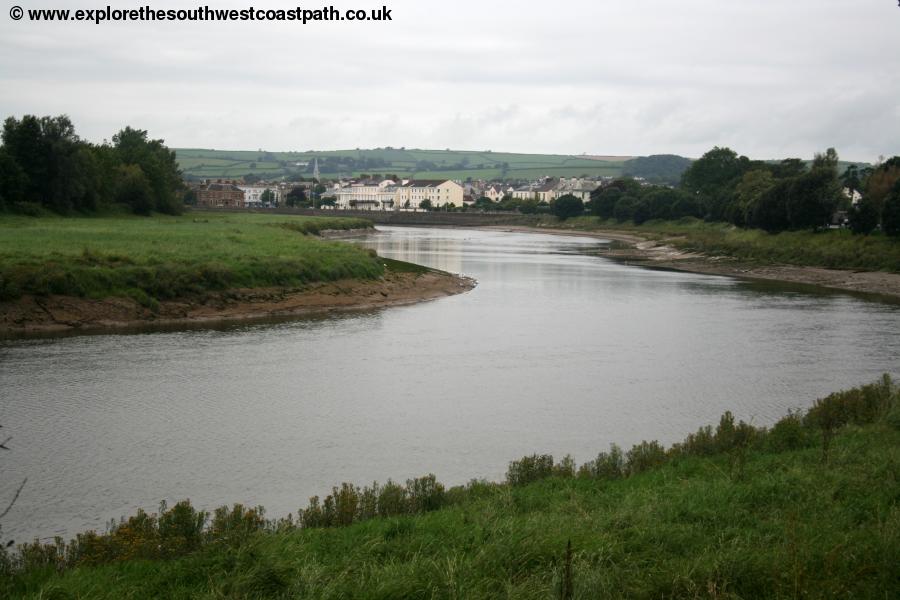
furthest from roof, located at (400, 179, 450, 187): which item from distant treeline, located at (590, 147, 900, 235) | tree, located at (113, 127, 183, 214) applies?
tree, located at (113, 127, 183, 214)

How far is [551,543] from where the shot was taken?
8234 millimetres

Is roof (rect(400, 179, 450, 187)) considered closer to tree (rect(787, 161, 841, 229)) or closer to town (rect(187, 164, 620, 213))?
town (rect(187, 164, 620, 213))

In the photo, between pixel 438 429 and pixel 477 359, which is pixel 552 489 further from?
pixel 477 359

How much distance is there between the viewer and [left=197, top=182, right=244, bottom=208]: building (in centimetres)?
16062

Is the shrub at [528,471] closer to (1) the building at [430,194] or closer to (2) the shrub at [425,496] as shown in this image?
(2) the shrub at [425,496]

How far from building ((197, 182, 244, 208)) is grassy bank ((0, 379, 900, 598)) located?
504 ft

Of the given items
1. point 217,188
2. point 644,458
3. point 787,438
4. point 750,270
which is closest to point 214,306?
point 644,458

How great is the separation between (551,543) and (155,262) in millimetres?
27956

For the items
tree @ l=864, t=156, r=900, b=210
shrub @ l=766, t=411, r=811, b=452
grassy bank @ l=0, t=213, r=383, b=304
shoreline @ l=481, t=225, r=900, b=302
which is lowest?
shoreline @ l=481, t=225, r=900, b=302

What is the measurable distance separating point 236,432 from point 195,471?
2.54m

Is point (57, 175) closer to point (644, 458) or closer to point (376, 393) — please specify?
point (376, 393)

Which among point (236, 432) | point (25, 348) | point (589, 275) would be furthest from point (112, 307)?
point (589, 275)

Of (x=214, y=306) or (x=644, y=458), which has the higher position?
(x=644, y=458)

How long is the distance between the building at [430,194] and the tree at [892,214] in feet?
428
